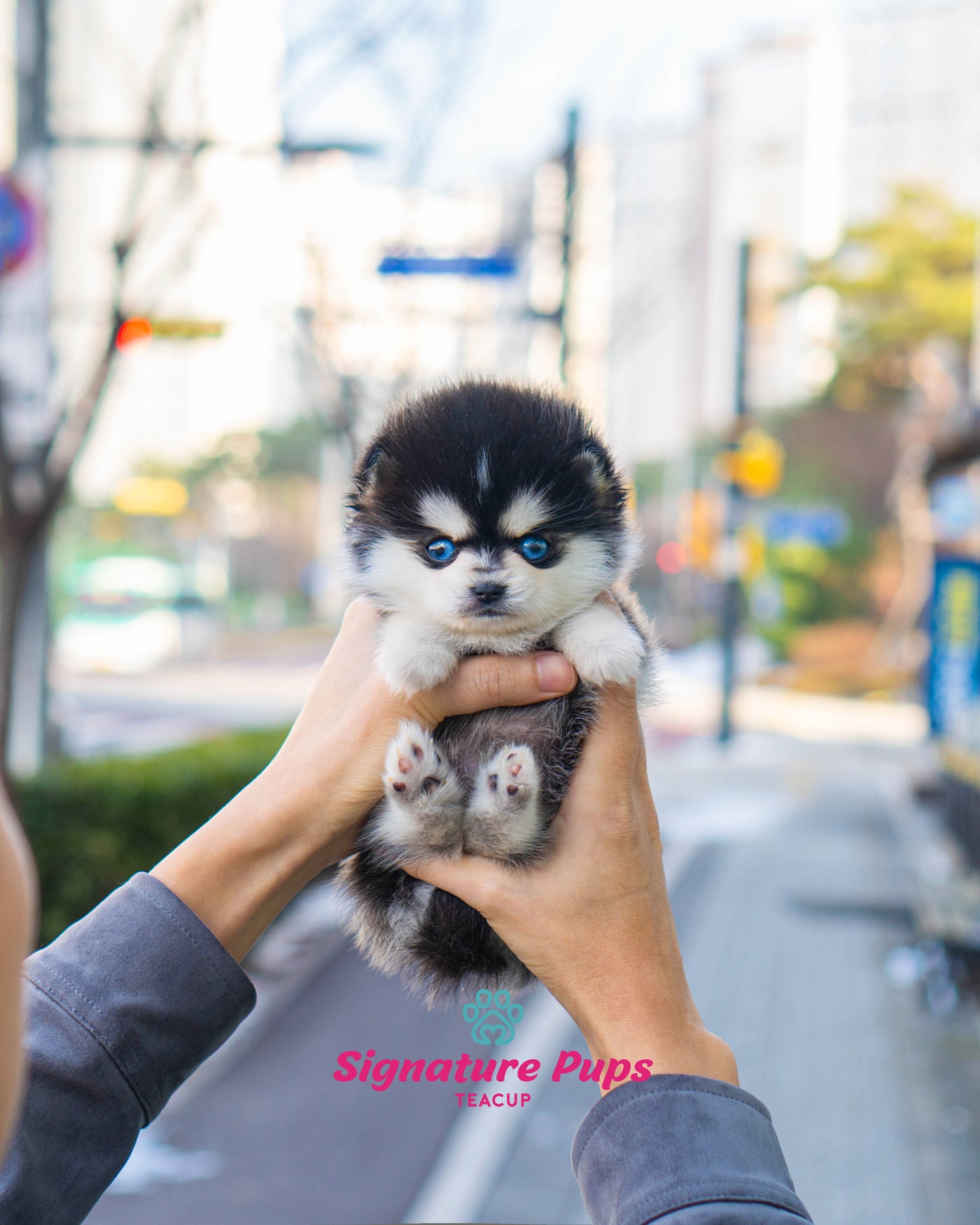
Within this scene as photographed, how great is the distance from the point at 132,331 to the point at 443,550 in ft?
15.8

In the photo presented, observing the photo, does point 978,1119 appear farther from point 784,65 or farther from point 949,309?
point 784,65

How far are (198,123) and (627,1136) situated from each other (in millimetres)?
6477

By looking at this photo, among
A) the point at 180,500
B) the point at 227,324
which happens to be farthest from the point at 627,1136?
the point at 180,500

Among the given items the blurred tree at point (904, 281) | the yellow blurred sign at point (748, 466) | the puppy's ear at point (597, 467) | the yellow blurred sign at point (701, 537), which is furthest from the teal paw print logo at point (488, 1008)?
the blurred tree at point (904, 281)

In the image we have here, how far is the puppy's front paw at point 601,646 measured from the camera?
2035 millimetres

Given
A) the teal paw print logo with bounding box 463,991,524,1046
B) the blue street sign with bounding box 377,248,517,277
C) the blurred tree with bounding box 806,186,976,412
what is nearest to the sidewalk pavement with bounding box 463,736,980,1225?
the teal paw print logo with bounding box 463,991,524,1046

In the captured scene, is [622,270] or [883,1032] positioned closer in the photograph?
[883,1032]

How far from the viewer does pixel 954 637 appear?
1438 cm

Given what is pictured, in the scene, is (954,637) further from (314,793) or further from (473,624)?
(314,793)

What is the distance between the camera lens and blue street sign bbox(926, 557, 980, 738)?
1412 cm

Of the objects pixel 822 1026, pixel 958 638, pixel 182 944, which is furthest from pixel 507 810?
Result: pixel 958 638

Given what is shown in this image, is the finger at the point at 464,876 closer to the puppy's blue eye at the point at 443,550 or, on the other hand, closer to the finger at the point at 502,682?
the finger at the point at 502,682

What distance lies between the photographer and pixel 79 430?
590 cm

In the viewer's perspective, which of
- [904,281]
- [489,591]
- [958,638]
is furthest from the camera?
[904,281]
